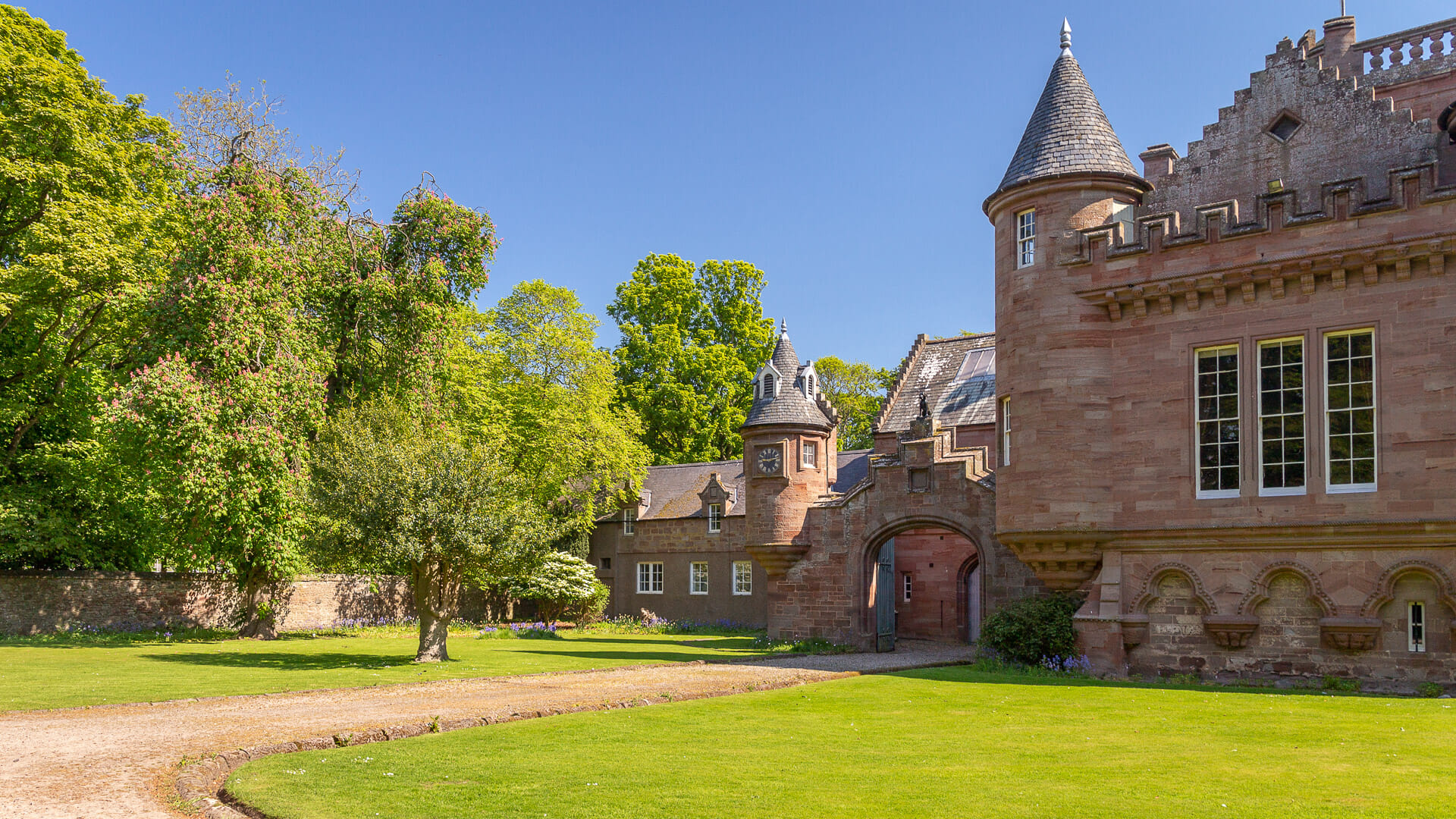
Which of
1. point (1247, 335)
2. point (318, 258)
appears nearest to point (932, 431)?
point (1247, 335)

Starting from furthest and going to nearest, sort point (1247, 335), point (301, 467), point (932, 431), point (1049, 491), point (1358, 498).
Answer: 1. point (301, 467)
2. point (932, 431)
3. point (1049, 491)
4. point (1247, 335)
5. point (1358, 498)

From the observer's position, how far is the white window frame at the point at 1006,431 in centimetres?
2200

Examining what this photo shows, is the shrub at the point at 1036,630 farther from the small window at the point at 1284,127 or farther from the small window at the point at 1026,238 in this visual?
the small window at the point at 1284,127

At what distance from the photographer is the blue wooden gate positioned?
28.8 metres

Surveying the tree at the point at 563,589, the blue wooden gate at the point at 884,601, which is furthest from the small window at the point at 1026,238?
the tree at the point at 563,589

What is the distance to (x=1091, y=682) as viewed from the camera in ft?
60.4

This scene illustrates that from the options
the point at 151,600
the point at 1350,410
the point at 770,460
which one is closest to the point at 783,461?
the point at 770,460

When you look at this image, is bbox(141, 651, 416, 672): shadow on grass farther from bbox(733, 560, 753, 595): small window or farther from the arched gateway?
bbox(733, 560, 753, 595): small window

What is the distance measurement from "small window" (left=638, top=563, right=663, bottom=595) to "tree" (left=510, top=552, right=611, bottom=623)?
6.99 ft

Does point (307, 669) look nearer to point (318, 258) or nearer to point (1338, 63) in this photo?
point (318, 258)

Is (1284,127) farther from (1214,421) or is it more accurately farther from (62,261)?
(62,261)

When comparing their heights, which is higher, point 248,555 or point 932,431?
point 932,431

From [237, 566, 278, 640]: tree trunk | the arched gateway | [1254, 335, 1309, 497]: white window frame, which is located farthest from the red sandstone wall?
[1254, 335, 1309, 497]: white window frame

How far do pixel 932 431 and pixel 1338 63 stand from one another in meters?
12.2
